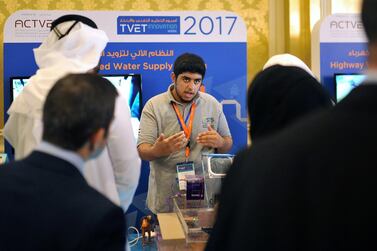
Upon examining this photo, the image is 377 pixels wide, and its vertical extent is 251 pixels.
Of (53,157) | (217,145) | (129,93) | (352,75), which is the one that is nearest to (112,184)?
(53,157)

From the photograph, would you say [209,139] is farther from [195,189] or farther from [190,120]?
[195,189]

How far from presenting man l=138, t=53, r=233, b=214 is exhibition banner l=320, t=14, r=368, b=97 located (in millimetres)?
1918

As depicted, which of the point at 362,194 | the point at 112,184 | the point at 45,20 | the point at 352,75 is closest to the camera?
the point at 362,194

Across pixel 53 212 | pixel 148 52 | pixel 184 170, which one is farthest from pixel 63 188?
pixel 148 52

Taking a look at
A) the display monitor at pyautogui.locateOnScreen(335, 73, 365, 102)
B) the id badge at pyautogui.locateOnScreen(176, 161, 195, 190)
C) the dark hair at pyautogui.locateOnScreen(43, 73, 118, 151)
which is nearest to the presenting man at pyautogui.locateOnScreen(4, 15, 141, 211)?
the dark hair at pyautogui.locateOnScreen(43, 73, 118, 151)

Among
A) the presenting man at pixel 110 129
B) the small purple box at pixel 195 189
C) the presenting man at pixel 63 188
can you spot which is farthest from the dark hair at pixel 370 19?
the small purple box at pixel 195 189

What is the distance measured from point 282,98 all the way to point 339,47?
12.8 ft

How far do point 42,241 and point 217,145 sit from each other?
7.41ft

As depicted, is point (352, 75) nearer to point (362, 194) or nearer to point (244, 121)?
point (244, 121)

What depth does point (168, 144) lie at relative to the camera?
3.19 meters

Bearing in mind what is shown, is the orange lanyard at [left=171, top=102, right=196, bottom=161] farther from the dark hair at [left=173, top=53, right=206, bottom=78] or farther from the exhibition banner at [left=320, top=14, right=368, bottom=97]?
the exhibition banner at [left=320, top=14, right=368, bottom=97]

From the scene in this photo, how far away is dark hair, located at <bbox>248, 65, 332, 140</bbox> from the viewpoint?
152 cm

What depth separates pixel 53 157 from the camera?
129cm

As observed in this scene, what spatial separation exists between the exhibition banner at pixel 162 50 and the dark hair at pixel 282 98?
10.7 feet
